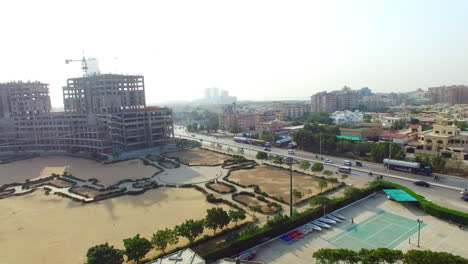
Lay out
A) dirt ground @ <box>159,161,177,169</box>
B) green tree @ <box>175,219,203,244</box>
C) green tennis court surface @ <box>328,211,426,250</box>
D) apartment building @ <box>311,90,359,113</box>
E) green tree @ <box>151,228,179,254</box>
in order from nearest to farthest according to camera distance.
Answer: green tree @ <box>151,228,179,254</box> < green tree @ <box>175,219,203,244</box> < green tennis court surface @ <box>328,211,426,250</box> < dirt ground @ <box>159,161,177,169</box> < apartment building @ <box>311,90,359,113</box>

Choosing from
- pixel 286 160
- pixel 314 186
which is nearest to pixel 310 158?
pixel 286 160

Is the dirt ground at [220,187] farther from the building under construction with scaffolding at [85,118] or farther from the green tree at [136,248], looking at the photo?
the building under construction with scaffolding at [85,118]

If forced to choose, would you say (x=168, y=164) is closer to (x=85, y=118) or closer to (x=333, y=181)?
(x=85, y=118)

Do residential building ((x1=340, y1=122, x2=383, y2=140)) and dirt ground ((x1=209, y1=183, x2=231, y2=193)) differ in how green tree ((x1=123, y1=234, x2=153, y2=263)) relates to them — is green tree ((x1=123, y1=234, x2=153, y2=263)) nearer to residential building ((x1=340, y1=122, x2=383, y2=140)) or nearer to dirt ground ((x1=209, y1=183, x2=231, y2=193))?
dirt ground ((x1=209, y1=183, x2=231, y2=193))

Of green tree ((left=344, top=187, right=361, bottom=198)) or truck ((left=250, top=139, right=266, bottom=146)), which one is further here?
truck ((left=250, top=139, right=266, bottom=146))

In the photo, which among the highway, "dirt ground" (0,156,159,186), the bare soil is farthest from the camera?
the bare soil

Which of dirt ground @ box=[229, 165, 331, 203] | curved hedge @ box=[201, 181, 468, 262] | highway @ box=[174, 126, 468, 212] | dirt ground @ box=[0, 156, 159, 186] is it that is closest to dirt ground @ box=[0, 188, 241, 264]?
curved hedge @ box=[201, 181, 468, 262]

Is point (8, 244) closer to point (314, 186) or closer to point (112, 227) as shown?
point (112, 227)
